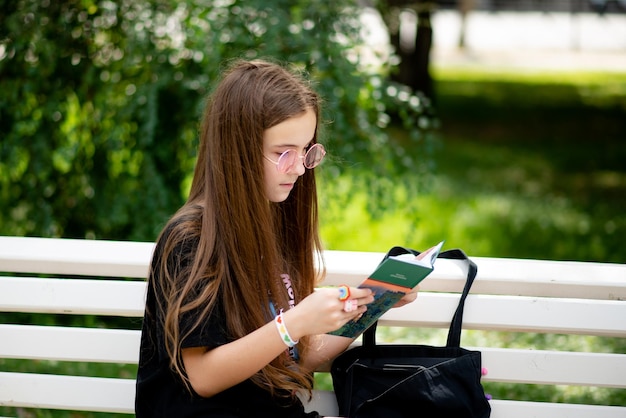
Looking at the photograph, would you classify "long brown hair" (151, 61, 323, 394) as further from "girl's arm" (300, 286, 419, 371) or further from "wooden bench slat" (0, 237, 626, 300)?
"wooden bench slat" (0, 237, 626, 300)

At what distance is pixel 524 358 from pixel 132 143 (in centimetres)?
252

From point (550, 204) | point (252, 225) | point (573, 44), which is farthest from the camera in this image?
point (573, 44)

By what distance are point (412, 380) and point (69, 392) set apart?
1027mm

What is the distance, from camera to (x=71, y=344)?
2459 millimetres

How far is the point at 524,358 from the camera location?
2393 mm

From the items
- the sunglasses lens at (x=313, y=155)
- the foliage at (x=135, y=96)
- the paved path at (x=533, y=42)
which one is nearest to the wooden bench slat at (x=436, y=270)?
the sunglasses lens at (x=313, y=155)

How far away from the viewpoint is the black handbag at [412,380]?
2119 millimetres

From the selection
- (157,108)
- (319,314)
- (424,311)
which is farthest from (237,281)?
(157,108)

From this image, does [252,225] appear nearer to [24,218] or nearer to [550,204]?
[24,218]

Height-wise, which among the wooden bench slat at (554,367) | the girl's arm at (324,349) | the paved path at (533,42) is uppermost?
the girl's arm at (324,349)

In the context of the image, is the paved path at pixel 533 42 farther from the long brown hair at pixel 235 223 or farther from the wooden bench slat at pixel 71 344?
the long brown hair at pixel 235 223

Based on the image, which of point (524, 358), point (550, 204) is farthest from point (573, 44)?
point (524, 358)

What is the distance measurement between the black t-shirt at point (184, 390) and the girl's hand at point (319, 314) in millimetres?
171

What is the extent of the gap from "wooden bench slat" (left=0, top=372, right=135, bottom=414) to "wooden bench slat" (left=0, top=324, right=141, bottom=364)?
0.22ft
